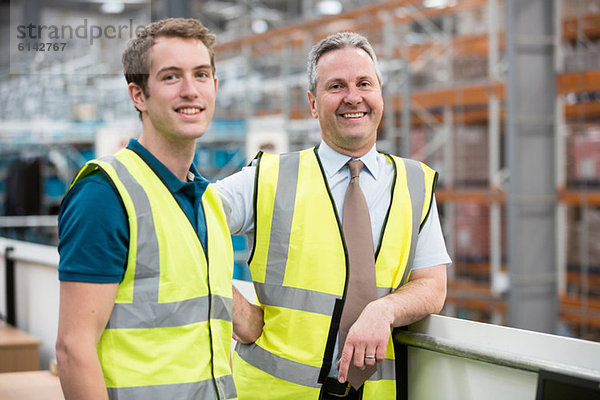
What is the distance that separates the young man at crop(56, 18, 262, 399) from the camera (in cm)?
156

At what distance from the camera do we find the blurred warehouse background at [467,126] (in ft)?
24.0

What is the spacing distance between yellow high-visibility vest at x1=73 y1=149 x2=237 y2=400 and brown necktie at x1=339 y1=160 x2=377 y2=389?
447mm

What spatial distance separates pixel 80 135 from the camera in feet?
35.9

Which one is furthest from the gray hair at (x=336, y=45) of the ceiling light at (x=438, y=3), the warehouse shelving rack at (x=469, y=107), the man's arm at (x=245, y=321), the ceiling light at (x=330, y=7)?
the ceiling light at (x=330, y=7)

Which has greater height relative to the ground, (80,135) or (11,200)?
(80,135)

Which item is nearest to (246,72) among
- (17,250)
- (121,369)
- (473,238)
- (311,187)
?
(473,238)

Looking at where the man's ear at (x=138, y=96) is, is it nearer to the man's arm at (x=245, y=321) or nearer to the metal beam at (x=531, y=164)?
the man's arm at (x=245, y=321)

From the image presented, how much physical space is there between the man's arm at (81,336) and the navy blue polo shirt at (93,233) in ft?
0.10

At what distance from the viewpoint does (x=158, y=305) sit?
167cm

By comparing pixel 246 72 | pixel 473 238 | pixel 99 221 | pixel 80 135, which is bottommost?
pixel 473 238

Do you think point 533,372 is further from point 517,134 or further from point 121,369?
point 517,134

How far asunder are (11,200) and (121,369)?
415 inches

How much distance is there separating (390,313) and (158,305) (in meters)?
0.66

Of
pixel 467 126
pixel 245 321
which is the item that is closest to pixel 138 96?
pixel 245 321
